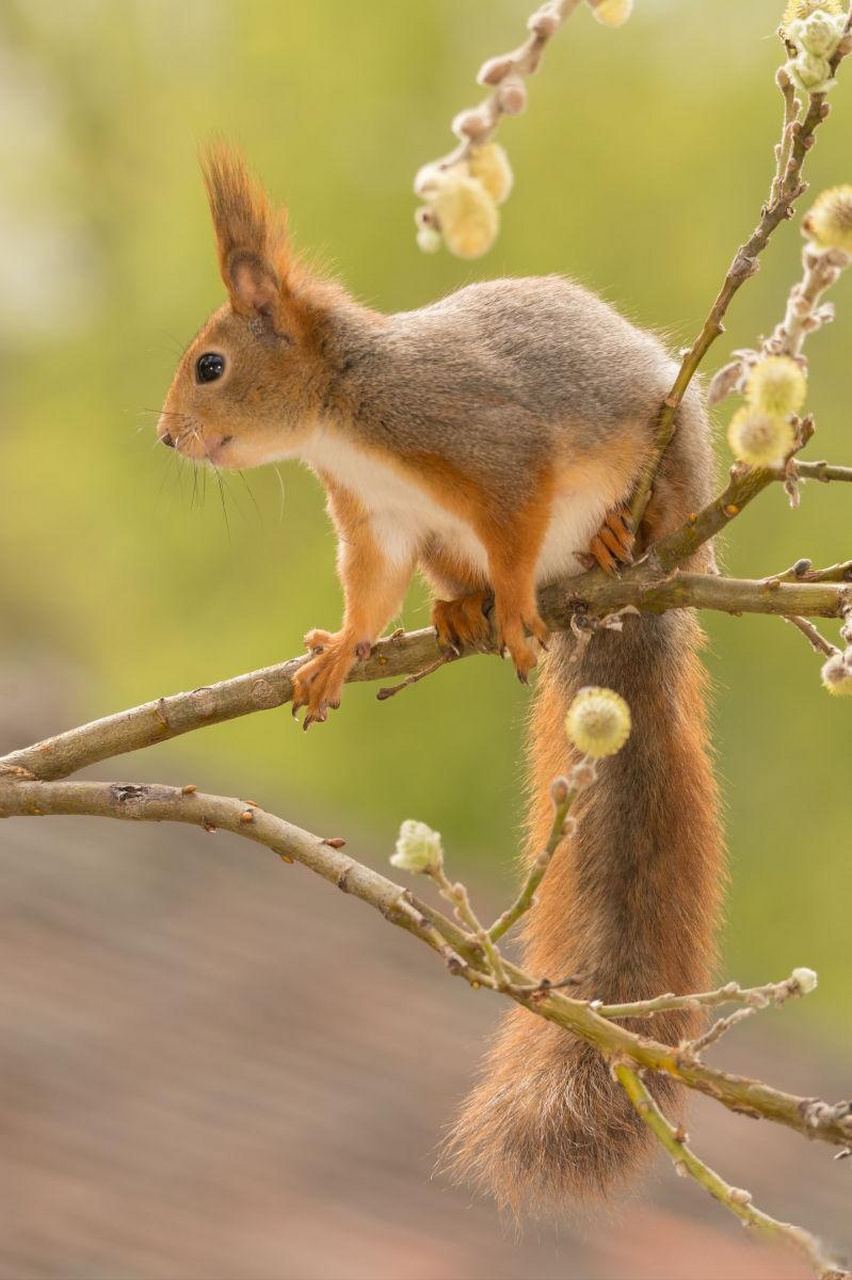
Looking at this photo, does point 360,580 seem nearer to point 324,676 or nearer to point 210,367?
point 324,676

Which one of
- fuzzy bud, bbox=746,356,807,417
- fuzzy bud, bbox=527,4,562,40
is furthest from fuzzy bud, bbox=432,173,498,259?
fuzzy bud, bbox=746,356,807,417

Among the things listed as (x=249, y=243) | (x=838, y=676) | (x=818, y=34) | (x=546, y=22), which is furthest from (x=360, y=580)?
(x=546, y=22)

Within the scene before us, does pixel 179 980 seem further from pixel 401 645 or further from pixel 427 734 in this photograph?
pixel 427 734

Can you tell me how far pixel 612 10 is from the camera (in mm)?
780

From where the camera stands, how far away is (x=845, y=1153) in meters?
0.91

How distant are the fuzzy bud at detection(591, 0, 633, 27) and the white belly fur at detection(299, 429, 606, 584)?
1.02 m

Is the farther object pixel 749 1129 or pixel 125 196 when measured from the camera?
pixel 125 196

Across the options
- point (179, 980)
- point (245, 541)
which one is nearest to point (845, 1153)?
point (179, 980)

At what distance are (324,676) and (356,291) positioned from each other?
4402 mm

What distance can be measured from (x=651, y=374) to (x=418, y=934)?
3.55ft

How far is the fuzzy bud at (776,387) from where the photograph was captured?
82cm

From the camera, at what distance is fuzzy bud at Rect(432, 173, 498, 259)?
64 centimetres

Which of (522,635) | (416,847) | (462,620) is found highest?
(462,620)

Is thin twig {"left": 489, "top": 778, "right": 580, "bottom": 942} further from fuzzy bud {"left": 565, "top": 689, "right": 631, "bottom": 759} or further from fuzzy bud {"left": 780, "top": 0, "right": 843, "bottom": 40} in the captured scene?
fuzzy bud {"left": 780, "top": 0, "right": 843, "bottom": 40}
